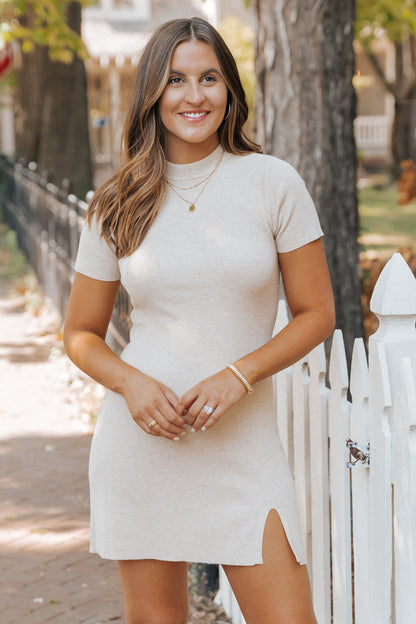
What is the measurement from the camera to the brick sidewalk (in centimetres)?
423

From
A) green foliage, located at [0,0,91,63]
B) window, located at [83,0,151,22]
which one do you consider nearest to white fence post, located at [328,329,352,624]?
green foliage, located at [0,0,91,63]

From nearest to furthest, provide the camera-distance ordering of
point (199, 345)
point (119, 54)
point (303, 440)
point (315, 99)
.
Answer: point (199, 345), point (303, 440), point (315, 99), point (119, 54)

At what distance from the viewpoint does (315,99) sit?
4891 millimetres

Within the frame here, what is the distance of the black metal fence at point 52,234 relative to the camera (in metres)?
6.12

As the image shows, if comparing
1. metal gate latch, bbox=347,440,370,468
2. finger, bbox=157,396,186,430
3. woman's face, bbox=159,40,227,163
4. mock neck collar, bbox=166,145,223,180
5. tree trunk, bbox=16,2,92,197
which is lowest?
tree trunk, bbox=16,2,92,197

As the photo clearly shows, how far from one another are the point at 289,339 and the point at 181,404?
30cm

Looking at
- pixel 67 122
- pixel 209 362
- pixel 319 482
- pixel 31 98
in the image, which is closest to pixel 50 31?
pixel 67 122

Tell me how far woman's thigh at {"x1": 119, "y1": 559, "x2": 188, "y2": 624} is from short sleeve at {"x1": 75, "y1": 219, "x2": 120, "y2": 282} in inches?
28.4

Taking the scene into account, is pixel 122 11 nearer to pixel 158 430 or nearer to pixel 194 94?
pixel 194 94

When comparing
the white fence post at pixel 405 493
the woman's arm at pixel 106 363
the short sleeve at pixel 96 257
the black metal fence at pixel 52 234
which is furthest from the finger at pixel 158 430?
the black metal fence at pixel 52 234

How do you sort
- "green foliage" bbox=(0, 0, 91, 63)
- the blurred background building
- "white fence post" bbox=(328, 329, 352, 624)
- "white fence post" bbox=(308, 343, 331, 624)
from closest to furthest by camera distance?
"white fence post" bbox=(328, 329, 352, 624)
"white fence post" bbox=(308, 343, 331, 624)
"green foliage" bbox=(0, 0, 91, 63)
the blurred background building

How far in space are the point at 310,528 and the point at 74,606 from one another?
4.83 feet

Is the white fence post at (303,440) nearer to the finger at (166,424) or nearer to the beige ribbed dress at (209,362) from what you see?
the beige ribbed dress at (209,362)

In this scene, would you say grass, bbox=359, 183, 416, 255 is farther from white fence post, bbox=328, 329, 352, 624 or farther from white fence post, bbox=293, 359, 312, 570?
white fence post, bbox=328, 329, 352, 624
